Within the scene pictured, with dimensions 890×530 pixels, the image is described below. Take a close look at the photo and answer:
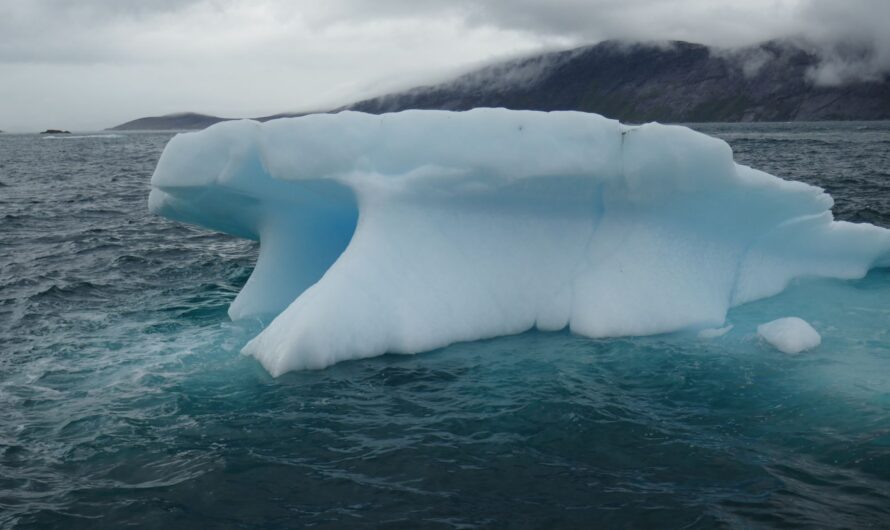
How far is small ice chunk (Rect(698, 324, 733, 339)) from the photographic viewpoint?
9328mm

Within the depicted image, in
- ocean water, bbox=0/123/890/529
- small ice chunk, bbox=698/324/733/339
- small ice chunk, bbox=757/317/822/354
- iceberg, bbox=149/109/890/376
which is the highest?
iceberg, bbox=149/109/890/376

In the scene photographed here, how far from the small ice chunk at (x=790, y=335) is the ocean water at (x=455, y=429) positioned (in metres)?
0.17

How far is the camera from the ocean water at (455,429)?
5645mm

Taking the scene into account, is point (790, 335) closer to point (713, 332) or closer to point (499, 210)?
point (713, 332)

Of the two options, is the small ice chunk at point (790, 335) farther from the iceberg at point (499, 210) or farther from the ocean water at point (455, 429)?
the iceberg at point (499, 210)

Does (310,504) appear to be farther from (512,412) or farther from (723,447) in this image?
(723,447)

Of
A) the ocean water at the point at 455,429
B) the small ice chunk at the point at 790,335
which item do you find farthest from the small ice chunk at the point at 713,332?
the small ice chunk at the point at 790,335

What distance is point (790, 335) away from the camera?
8.79m

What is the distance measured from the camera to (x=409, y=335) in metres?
8.95

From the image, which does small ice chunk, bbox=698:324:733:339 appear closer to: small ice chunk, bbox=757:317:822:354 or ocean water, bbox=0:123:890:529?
ocean water, bbox=0:123:890:529

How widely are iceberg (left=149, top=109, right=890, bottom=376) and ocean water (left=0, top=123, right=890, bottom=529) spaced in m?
0.45

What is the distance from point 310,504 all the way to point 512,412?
2.23m

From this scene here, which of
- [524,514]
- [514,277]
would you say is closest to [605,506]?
[524,514]

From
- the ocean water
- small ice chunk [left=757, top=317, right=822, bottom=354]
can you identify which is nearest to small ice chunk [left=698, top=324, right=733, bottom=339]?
the ocean water
